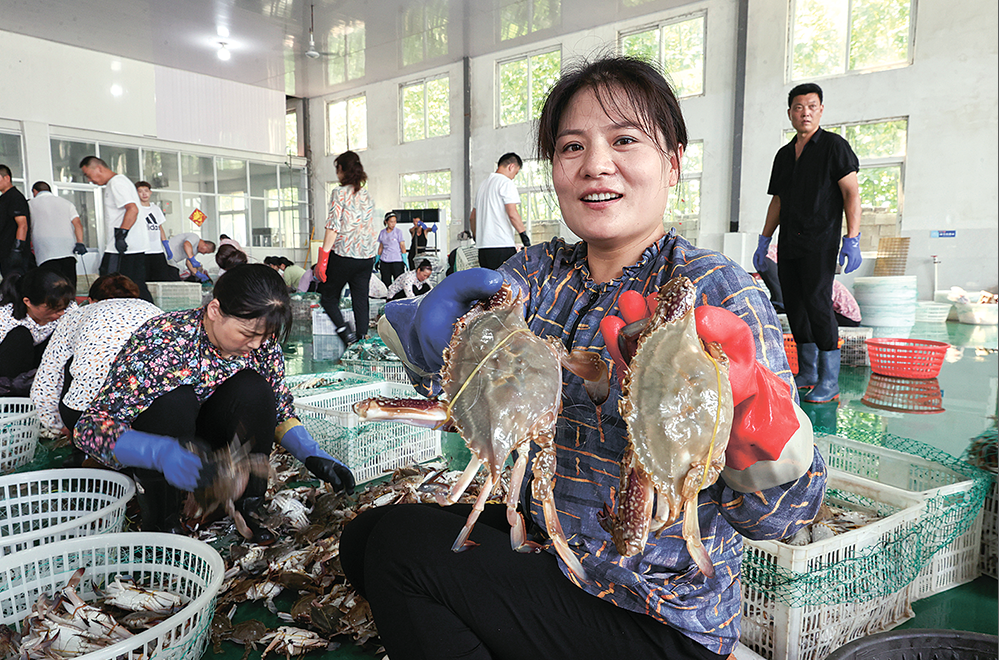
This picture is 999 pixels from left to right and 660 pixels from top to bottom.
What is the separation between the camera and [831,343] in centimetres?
384

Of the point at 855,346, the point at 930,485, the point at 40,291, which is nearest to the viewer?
the point at 930,485

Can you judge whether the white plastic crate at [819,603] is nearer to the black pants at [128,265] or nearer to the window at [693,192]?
the black pants at [128,265]

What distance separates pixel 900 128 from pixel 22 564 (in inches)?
427

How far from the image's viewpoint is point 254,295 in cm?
200

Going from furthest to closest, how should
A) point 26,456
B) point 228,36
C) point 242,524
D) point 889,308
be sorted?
point 228,36, point 889,308, point 26,456, point 242,524

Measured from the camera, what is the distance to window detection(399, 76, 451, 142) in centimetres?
1419

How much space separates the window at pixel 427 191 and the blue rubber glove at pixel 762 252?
939 centimetres

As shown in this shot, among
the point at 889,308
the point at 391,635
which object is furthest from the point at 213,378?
the point at 889,308

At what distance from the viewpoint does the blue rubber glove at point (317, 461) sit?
7.51 feet

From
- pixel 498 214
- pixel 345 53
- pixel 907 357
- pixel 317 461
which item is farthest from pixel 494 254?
pixel 345 53

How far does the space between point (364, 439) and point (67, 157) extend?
12.4 meters

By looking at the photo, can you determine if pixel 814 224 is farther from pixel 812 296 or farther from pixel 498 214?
pixel 498 214

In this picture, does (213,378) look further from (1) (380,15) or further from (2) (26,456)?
(1) (380,15)

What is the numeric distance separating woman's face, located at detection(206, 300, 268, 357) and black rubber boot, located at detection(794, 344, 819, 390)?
347 centimetres
